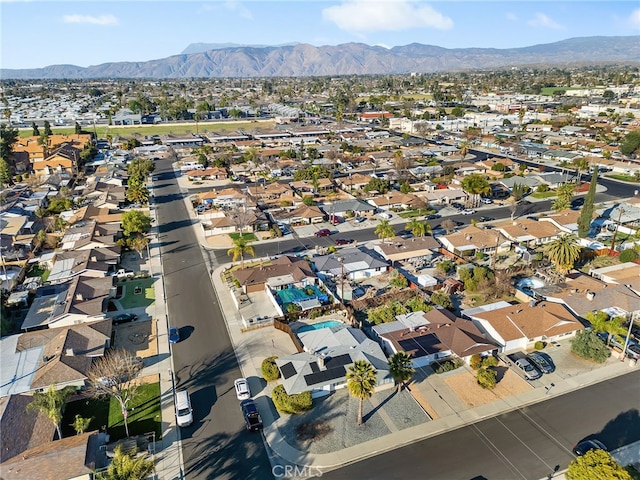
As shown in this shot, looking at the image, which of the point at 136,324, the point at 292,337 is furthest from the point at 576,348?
the point at 136,324

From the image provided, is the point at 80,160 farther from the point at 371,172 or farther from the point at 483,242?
the point at 483,242

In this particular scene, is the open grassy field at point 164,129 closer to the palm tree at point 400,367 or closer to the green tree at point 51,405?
the green tree at point 51,405

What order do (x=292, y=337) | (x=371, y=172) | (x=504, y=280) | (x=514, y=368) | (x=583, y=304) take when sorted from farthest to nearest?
(x=371, y=172), (x=504, y=280), (x=583, y=304), (x=292, y=337), (x=514, y=368)

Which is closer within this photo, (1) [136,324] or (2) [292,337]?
(2) [292,337]

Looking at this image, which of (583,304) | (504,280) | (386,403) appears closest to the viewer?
(386,403)

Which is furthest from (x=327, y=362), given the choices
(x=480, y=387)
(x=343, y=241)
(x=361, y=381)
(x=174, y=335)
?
(x=343, y=241)

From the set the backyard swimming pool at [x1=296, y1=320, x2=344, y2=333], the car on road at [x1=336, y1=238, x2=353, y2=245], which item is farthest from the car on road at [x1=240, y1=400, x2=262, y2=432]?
the car on road at [x1=336, y1=238, x2=353, y2=245]

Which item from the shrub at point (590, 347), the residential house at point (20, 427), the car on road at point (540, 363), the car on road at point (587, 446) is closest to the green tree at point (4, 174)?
the residential house at point (20, 427)

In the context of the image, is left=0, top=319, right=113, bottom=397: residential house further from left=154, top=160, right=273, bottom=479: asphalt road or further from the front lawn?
left=154, top=160, right=273, bottom=479: asphalt road
